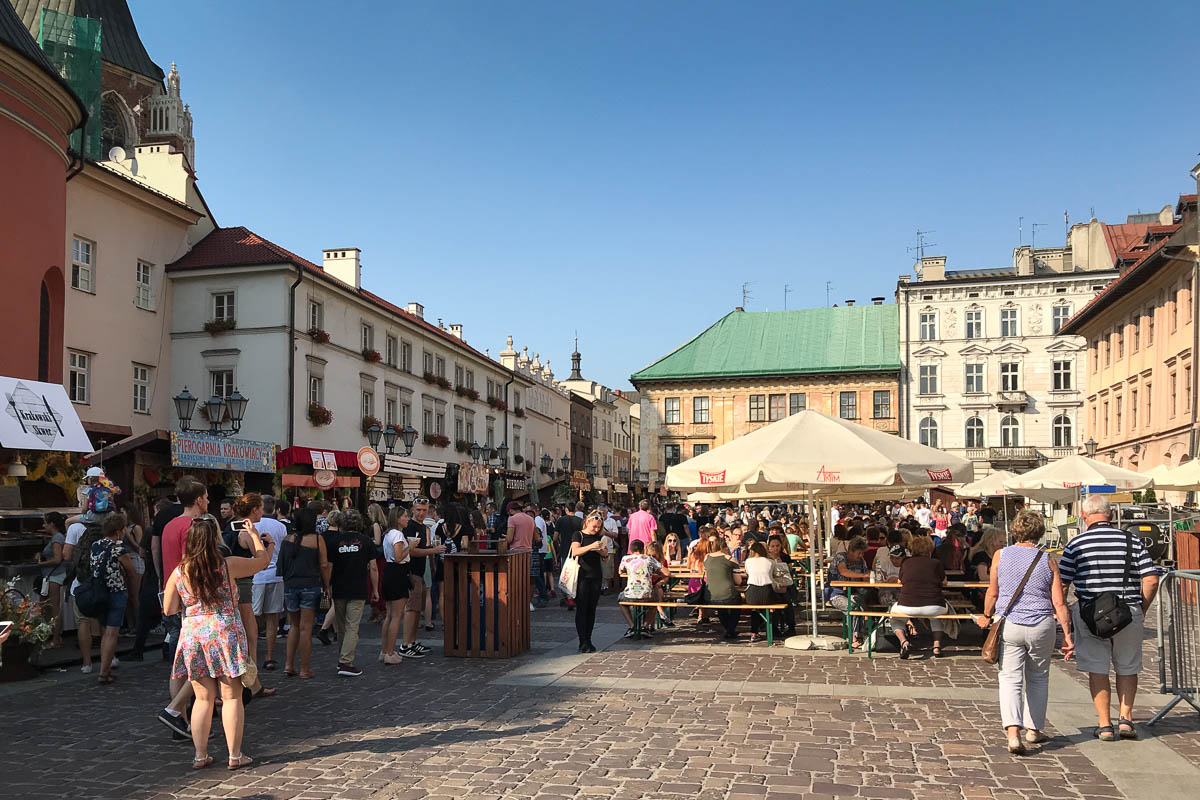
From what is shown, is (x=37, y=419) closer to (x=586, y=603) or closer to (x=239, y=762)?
(x=586, y=603)

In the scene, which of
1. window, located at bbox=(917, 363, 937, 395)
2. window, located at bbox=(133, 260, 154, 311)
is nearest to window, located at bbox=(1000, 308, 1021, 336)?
window, located at bbox=(917, 363, 937, 395)

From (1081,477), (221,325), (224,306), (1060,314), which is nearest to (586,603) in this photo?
(1081,477)

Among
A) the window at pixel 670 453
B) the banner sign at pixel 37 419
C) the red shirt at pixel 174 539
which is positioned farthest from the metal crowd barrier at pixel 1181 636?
the window at pixel 670 453

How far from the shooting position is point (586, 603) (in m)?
12.3

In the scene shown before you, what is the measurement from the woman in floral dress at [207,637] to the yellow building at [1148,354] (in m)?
34.8

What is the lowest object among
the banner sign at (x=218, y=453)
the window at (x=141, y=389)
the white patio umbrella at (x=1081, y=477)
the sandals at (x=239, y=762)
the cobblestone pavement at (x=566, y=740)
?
the cobblestone pavement at (x=566, y=740)

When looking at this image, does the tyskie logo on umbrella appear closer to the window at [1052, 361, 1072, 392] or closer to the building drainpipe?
the building drainpipe

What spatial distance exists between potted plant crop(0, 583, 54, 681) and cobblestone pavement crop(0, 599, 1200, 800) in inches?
14.9

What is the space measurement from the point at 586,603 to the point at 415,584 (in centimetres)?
211

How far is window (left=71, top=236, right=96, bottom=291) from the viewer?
29125mm

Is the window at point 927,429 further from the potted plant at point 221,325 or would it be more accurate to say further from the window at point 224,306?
the potted plant at point 221,325

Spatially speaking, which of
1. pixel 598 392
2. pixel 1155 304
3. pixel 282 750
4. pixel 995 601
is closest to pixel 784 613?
pixel 995 601

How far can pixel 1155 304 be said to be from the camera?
39562mm

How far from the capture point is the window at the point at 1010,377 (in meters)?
63.8
